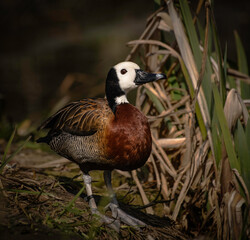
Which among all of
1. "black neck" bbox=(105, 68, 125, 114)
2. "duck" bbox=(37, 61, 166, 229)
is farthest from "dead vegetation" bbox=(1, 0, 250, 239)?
"black neck" bbox=(105, 68, 125, 114)

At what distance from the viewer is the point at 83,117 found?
3.37 metres

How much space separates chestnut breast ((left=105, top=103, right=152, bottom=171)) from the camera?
10.2 feet

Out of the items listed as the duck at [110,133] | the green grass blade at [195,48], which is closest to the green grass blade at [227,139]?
the green grass blade at [195,48]

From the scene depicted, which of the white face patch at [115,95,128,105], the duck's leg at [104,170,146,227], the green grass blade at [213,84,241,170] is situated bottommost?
the duck's leg at [104,170,146,227]

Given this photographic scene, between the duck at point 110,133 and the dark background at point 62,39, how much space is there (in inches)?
156

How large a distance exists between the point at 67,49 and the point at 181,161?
8.95 meters

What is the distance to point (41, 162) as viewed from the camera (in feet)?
16.0

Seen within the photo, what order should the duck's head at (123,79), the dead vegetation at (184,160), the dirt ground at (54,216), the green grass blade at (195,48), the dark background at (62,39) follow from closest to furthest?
the dirt ground at (54,216) → the dead vegetation at (184,160) → the duck's head at (123,79) → the green grass blade at (195,48) → the dark background at (62,39)

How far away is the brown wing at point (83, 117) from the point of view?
327cm

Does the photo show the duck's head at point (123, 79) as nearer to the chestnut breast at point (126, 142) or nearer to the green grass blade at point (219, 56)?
the chestnut breast at point (126, 142)

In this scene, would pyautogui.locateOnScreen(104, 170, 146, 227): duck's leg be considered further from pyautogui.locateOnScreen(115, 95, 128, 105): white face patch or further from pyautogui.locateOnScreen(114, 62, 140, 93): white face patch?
pyautogui.locateOnScreen(114, 62, 140, 93): white face patch

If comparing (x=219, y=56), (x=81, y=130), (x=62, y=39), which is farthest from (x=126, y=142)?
(x=62, y=39)

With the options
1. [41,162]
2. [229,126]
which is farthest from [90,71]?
[229,126]

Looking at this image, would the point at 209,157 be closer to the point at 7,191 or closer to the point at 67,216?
the point at 67,216
